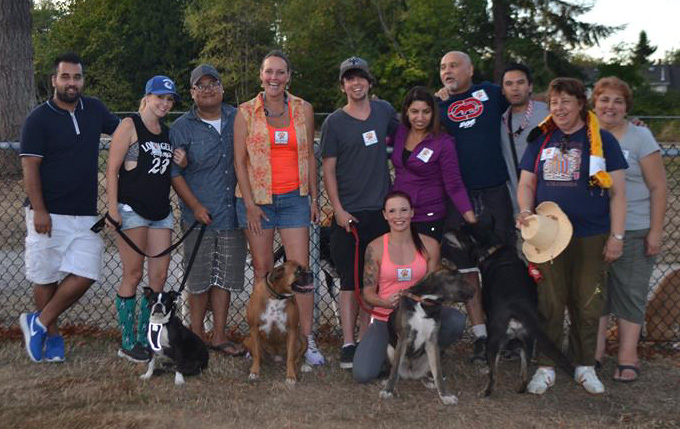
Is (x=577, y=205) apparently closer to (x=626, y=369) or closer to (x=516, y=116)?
(x=516, y=116)

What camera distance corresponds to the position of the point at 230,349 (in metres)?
5.27

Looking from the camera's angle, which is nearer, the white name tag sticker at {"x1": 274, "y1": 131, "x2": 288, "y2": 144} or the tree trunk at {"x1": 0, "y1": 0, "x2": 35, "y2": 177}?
the white name tag sticker at {"x1": 274, "y1": 131, "x2": 288, "y2": 144}

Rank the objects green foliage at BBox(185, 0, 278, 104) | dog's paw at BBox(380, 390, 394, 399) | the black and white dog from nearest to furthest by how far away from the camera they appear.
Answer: dog's paw at BBox(380, 390, 394, 399) < the black and white dog < green foliage at BBox(185, 0, 278, 104)

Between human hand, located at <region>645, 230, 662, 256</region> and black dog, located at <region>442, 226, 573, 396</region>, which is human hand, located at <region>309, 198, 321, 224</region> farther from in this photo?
human hand, located at <region>645, 230, 662, 256</region>

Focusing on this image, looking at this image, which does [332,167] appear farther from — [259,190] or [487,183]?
[487,183]

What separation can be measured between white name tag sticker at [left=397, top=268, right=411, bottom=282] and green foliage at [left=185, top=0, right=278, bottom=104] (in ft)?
112

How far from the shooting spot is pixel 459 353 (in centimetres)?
540

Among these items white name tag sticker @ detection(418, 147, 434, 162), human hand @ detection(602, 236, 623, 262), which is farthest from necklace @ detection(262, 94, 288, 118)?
human hand @ detection(602, 236, 623, 262)

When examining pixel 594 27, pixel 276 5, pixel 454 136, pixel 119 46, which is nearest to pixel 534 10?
pixel 594 27

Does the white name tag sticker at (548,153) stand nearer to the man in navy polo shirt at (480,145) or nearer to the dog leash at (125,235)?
the man in navy polo shirt at (480,145)

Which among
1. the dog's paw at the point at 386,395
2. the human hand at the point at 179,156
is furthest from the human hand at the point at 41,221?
the dog's paw at the point at 386,395

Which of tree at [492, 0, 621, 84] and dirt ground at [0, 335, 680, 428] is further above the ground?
tree at [492, 0, 621, 84]

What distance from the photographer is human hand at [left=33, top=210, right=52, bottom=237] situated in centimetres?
481

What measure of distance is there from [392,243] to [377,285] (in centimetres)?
30
